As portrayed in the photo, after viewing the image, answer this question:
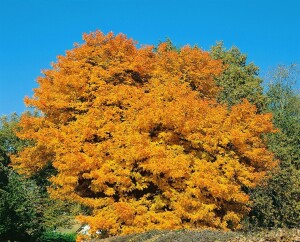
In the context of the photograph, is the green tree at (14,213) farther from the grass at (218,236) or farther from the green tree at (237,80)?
the green tree at (237,80)

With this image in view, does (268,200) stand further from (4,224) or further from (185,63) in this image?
(4,224)

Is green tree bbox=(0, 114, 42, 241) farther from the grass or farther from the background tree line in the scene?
the grass

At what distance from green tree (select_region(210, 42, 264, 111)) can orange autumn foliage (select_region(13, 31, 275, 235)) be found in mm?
14283

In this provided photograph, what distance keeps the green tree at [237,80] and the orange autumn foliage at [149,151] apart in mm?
14283

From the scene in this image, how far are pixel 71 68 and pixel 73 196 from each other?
9358 millimetres

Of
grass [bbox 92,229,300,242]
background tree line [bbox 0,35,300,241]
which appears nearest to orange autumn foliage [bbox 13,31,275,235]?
background tree line [bbox 0,35,300,241]

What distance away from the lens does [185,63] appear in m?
36.8

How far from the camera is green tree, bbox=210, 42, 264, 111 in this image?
155 ft

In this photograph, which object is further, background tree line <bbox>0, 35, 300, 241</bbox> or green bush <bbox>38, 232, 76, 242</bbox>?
green bush <bbox>38, 232, 76, 242</bbox>

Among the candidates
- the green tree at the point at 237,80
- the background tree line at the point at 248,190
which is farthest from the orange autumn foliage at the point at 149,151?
the green tree at the point at 237,80

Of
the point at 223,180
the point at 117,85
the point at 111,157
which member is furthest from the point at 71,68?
the point at 223,180

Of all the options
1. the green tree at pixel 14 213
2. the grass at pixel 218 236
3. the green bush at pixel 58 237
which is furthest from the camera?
the green bush at pixel 58 237

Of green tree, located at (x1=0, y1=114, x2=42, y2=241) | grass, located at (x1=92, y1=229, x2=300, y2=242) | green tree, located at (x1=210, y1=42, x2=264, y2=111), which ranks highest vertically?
green tree, located at (x1=210, y1=42, x2=264, y2=111)

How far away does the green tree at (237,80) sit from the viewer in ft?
155
